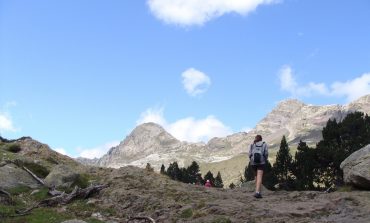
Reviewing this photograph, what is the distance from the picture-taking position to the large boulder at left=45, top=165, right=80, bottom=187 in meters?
30.9

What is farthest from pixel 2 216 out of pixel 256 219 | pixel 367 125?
pixel 367 125

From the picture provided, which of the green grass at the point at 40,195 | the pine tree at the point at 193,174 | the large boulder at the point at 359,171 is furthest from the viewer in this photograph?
the pine tree at the point at 193,174

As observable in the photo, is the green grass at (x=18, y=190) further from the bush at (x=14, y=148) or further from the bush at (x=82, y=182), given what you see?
the bush at (x=14, y=148)

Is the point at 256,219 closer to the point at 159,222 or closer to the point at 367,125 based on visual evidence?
the point at 159,222

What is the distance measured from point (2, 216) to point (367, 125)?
71.9 m

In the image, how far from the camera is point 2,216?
22.1m

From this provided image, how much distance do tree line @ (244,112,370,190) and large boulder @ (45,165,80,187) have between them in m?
44.4

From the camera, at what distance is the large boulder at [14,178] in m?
29.8

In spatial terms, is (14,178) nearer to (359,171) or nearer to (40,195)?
(40,195)

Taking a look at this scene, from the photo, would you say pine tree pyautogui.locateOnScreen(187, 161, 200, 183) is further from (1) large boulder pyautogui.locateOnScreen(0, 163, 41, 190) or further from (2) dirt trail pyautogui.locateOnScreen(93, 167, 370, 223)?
(2) dirt trail pyautogui.locateOnScreen(93, 167, 370, 223)

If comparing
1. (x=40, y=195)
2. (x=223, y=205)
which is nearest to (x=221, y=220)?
(x=223, y=205)

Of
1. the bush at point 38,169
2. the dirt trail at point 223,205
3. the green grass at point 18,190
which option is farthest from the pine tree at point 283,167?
the green grass at point 18,190

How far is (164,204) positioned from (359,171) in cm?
1107

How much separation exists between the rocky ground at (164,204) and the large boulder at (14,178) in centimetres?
7
